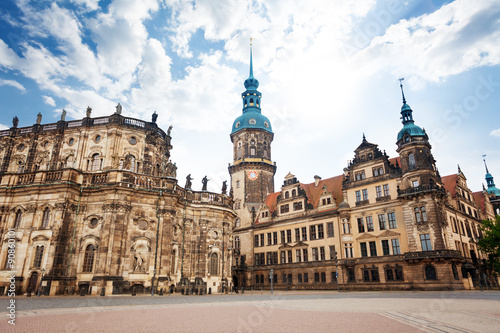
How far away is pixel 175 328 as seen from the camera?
340 inches

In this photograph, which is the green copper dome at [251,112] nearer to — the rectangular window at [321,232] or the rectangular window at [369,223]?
the rectangular window at [321,232]

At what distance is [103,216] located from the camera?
30.7 m

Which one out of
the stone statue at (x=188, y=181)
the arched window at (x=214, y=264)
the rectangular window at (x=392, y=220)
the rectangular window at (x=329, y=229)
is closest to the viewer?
the arched window at (x=214, y=264)

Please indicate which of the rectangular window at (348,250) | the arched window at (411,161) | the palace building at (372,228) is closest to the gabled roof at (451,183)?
the palace building at (372,228)

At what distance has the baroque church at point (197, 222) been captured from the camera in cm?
2962

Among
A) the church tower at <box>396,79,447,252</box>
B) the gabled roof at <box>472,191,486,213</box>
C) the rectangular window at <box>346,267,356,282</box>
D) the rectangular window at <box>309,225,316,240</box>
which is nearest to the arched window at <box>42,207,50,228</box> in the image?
the rectangular window at <box>309,225,316,240</box>

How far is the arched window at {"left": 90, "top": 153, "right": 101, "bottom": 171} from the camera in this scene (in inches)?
1427

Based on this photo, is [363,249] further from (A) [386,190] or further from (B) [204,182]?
(B) [204,182]

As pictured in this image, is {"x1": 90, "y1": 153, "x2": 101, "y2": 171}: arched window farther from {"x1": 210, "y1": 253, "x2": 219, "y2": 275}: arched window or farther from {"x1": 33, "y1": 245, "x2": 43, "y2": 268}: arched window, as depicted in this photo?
{"x1": 210, "y1": 253, "x2": 219, "y2": 275}: arched window

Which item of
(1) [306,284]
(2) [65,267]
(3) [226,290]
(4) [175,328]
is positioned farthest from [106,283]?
(1) [306,284]

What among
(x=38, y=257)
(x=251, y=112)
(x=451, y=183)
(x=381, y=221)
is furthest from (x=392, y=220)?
(x=38, y=257)

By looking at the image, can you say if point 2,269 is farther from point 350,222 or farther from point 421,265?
point 421,265

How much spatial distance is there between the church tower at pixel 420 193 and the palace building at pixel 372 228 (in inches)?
4.2

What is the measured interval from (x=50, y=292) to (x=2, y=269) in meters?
5.21
